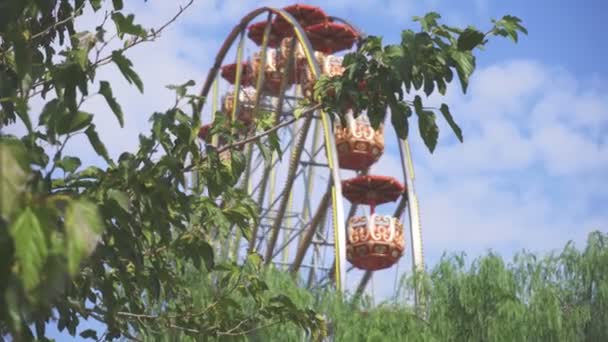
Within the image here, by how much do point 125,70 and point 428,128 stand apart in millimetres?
1238

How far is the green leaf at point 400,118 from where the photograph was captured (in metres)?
4.46

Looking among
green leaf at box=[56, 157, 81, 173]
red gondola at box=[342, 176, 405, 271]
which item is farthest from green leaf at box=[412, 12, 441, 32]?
red gondola at box=[342, 176, 405, 271]

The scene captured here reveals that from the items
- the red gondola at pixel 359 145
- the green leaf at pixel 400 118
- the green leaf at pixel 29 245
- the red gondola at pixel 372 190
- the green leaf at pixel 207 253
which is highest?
the red gondola at pixel 359 145

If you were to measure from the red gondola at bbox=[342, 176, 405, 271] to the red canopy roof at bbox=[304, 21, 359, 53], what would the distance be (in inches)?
178

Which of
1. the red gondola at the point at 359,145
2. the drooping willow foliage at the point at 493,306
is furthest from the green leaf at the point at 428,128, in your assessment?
the red gondola at the point at 359,145

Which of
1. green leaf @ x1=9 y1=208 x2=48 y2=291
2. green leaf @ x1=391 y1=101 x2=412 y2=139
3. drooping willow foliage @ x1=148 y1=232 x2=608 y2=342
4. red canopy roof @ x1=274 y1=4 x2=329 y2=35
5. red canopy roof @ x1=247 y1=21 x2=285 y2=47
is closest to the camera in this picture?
green leaf @ x1=9 y1=208 x2=48 y2=291

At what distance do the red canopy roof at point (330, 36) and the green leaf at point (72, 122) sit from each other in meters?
29.0

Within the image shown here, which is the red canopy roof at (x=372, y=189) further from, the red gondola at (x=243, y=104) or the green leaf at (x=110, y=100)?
the green leaf at (x=110, y=100)

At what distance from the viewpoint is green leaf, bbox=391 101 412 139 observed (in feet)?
14.6

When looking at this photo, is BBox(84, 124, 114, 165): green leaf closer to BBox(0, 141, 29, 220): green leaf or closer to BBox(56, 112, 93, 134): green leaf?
BBox(56, 112, 93, 134): green leaf

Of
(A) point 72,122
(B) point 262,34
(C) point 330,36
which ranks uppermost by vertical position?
(B) point 262,34

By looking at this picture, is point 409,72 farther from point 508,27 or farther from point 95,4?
point 95,4

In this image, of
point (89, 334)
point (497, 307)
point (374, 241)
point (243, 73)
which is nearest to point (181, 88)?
point (89, 334)

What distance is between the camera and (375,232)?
2919cm
